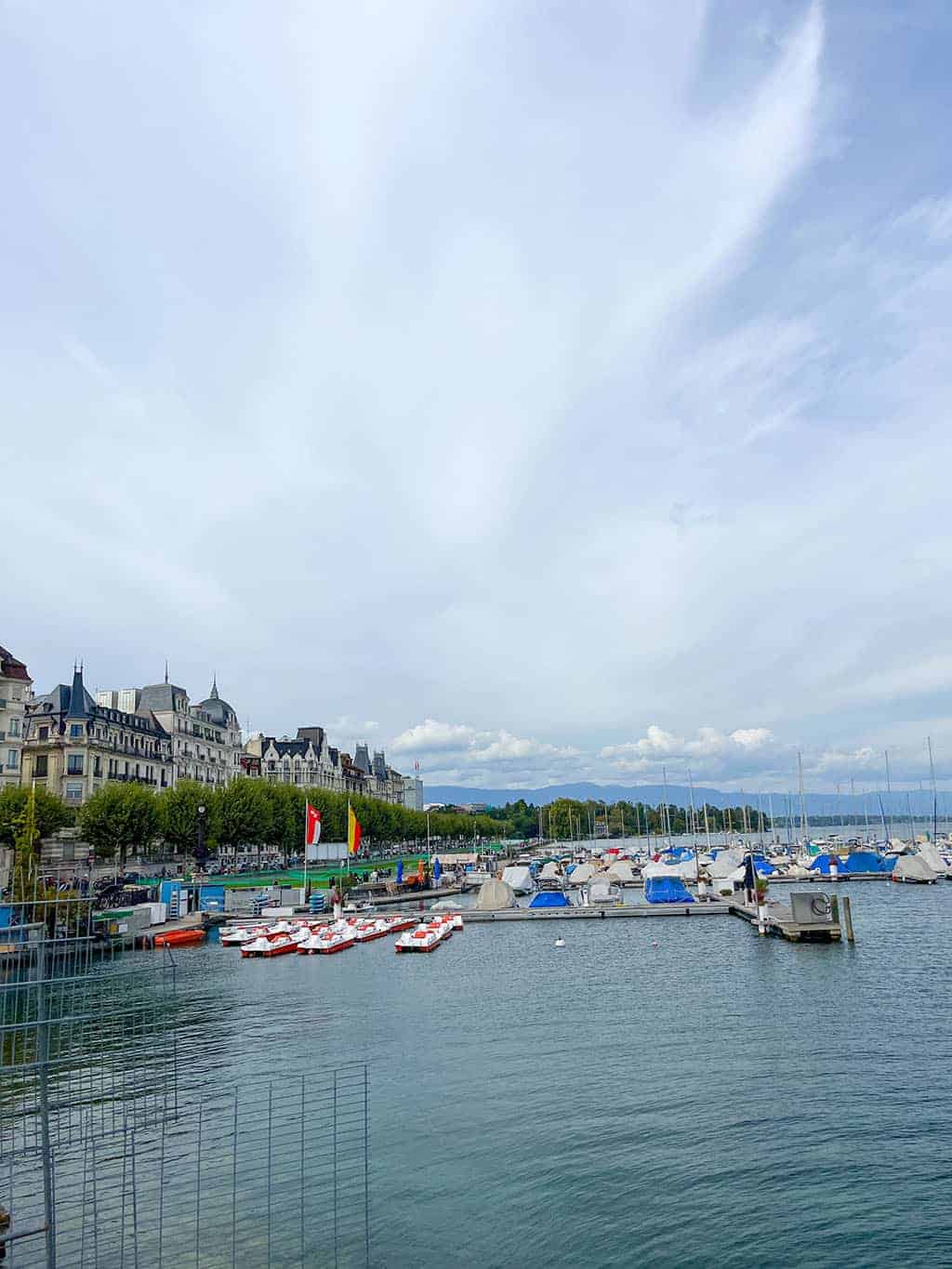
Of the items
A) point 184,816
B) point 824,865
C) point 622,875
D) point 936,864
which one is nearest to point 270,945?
point 184,816

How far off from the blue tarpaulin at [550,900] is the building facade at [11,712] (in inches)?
2026

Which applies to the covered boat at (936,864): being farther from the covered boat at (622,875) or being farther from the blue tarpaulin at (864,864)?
the covered boat at (622,875)

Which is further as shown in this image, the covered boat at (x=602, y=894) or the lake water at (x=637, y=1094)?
the covered boat at (x=602, y=894)

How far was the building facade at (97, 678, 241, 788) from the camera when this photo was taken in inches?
5625

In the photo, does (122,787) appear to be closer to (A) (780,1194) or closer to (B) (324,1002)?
(B) (324,1002)

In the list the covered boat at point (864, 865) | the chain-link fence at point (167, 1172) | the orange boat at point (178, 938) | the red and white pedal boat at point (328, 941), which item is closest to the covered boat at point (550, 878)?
the covered boat at point (864, 865)

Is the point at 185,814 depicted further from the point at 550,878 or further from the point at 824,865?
the point at 824,865

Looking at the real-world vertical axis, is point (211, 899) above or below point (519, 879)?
above

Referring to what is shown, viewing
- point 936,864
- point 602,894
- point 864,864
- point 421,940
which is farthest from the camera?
point 864,864

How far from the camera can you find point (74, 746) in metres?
112

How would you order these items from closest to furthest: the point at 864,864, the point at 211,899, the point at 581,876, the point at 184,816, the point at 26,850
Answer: the point at 26,850 < the point at 211,899 < the point at 184,816 < the point at 581,876 < the point at 864,864

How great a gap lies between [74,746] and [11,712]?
2096cm

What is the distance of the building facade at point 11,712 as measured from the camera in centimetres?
9069

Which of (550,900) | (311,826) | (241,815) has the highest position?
(241,815)
